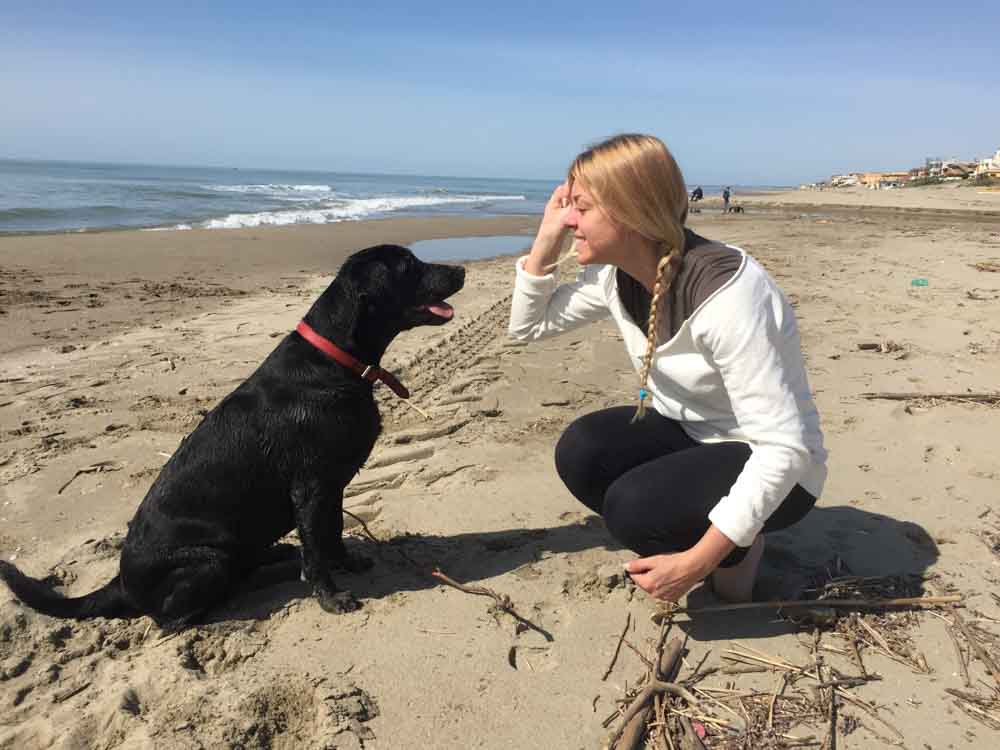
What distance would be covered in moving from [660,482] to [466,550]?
1050 mm

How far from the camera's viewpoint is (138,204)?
23.1m

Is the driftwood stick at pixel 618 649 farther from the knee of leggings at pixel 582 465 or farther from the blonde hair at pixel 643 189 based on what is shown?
the blonde hair at pixel 643 189

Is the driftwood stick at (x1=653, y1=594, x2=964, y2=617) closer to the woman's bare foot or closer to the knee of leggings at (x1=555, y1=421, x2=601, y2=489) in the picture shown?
the woman's bare foot

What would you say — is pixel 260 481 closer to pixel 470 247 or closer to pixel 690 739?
pixel 690 739

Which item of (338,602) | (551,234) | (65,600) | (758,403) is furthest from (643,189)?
(65,600)

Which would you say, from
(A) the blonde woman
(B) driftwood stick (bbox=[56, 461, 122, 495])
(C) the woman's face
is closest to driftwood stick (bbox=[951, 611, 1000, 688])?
(A) the blonde woman

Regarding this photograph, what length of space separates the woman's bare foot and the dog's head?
152 centimetres

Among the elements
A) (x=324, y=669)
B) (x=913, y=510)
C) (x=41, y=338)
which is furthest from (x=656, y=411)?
(x=41, y=338)

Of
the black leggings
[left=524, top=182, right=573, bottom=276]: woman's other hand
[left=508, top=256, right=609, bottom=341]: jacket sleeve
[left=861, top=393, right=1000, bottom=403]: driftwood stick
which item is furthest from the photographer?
[left=861, top=393, right=1000, bottom=403]: driftwood stick

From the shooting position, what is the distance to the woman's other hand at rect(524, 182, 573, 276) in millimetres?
2621

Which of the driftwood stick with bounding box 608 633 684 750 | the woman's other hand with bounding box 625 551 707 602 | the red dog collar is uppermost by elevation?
the red dog collar

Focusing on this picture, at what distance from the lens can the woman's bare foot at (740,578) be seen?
99.0 inches

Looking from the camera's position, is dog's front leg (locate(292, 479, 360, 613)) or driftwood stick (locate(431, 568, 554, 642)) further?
dog's front leg (locate(292, 479, 360, 613))

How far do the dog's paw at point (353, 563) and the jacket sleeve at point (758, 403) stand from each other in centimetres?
Result: 153
